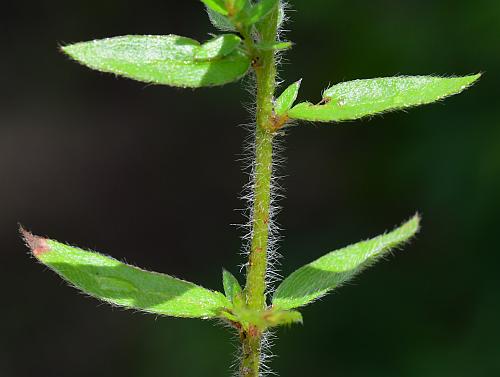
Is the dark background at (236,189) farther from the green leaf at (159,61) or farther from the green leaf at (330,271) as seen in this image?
the green leaf at (159,61)

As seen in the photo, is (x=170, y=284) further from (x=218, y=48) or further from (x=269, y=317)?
(x=218, y=48)

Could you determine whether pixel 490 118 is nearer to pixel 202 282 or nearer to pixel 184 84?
pixel 202 282

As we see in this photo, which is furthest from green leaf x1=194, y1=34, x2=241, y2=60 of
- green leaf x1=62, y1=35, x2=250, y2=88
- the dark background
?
the dark background

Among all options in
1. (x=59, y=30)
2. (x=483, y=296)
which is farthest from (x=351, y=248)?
(x=59, y=30)

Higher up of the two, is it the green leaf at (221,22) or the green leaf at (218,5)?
the green leaf at (221,22)

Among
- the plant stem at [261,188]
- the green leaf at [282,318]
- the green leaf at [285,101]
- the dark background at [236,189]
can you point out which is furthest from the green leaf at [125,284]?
the dark background at [236,189]

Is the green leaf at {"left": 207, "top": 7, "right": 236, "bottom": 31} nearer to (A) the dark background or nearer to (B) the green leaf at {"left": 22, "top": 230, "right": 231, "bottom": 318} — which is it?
(B) the green leaf at {"left": 22, "top": 230, "right": 231, "bottom": 318}

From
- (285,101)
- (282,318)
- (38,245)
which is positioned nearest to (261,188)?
(285,101)
